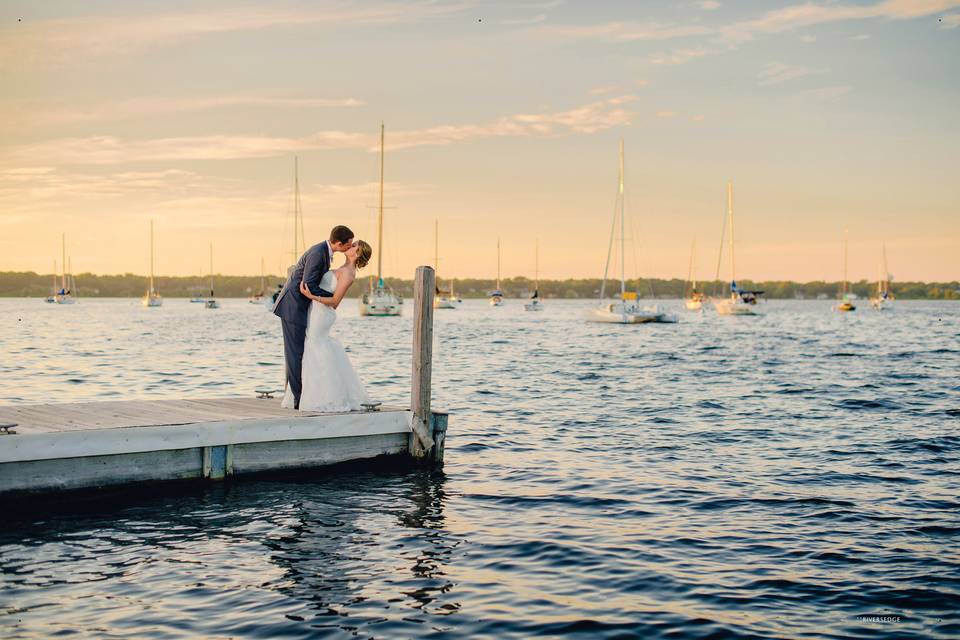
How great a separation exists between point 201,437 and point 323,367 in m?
2.01

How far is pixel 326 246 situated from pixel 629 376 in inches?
844

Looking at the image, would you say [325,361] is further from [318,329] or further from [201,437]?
[201,437]

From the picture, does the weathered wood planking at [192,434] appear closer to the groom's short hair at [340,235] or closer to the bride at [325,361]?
the bride at [325,361]

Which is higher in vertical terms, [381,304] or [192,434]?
[381,304]

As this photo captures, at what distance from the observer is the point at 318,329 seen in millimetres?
12086

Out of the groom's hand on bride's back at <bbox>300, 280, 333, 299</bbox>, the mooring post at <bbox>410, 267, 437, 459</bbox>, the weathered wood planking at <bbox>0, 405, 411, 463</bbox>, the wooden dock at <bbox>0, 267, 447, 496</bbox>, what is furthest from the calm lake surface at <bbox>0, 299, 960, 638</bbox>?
the groom's hand on bride's back at <bbox>300, 280, 333, 299</bbox>

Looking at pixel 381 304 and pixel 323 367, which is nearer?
pixel 323 367

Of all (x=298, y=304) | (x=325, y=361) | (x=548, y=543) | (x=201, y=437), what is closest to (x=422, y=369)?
(x=325, y=361)

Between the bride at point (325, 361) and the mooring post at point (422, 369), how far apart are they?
32.3 inches

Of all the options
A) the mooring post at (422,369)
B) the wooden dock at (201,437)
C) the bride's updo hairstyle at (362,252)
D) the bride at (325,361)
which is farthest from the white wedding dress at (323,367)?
the mooring post at (422,369)

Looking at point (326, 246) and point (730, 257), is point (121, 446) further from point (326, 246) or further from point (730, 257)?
point (730, 257)

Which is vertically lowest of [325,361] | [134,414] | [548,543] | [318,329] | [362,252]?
[548,543]

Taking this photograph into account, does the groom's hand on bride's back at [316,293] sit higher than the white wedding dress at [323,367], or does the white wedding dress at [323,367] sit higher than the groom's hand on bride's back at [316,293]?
the groom's hand on bride's back at [316,293]

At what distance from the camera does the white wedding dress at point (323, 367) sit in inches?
476
